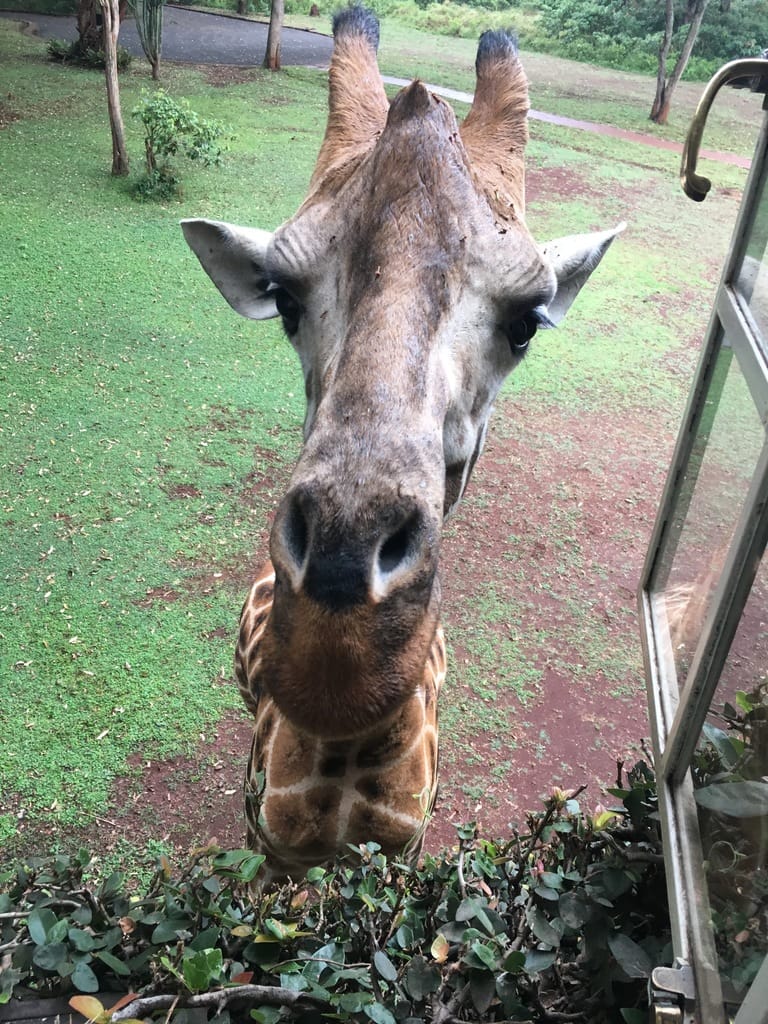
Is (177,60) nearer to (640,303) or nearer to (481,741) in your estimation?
(640,303)

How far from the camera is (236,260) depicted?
270 centimetres

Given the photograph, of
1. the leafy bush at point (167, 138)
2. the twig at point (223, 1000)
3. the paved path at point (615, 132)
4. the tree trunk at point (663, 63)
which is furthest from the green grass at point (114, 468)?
the tree trunk at point (663, 63)

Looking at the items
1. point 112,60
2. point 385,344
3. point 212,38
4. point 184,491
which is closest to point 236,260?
point 385,344

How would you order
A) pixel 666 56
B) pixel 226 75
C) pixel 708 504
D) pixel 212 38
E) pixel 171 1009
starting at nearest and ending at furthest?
pixel 171 1009, pixel 708 504, pixel 226 75, pixel 666 56, pixel 212 38

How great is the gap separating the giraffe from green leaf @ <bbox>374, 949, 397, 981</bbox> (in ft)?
1.28

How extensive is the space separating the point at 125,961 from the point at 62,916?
145mm

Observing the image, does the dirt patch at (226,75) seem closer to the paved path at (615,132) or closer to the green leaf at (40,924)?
the paved path at (615,132)

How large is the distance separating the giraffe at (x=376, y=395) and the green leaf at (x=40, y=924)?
0.47 metres

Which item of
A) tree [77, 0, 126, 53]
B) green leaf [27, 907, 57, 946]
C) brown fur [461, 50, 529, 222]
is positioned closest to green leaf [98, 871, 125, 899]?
green leaf [27, 907, 57, 946]

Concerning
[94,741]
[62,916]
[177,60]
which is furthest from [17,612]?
[177,60]

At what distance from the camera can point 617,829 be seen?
1.50 meters

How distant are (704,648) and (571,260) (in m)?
1.73

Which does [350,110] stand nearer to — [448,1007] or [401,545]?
[401,545]

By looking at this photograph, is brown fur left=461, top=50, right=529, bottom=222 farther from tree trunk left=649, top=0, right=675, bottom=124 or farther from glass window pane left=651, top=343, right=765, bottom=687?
tree trunk left=649, top=0, right=675, bottom=124
